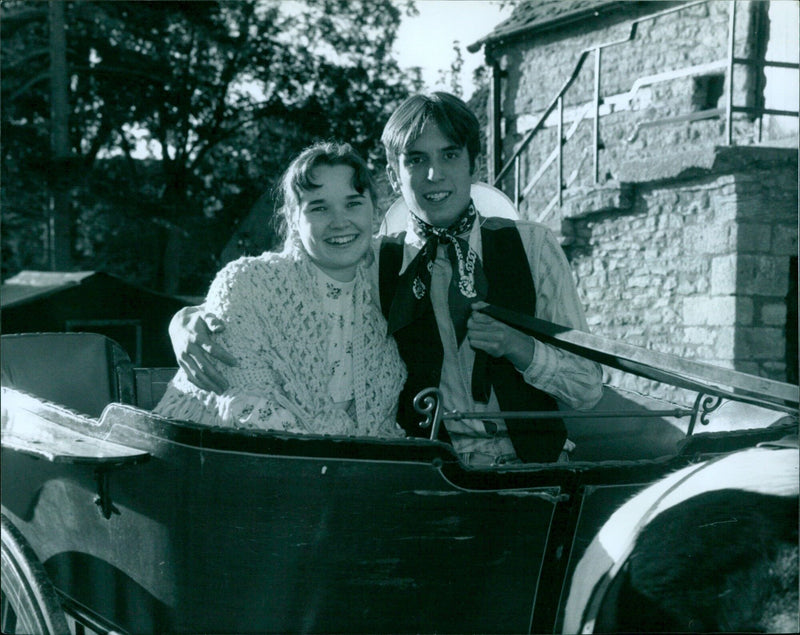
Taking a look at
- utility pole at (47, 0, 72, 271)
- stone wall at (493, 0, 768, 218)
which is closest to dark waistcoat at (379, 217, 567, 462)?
stone wall at (493, 0, 768, 218)

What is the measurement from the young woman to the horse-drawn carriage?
1.05 feet

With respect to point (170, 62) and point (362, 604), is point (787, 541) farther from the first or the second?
point (170, 62)

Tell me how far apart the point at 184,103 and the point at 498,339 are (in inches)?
521

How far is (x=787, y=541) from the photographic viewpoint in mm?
1955

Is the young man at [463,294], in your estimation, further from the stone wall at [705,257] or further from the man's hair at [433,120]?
the stone wall at [705,257]

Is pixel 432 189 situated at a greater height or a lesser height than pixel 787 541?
greater

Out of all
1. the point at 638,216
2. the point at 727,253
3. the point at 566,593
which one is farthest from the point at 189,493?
the point at 638,216

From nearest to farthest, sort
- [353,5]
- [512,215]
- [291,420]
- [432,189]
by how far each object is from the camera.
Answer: [291,420], [432,189], [512,215], [353,5]

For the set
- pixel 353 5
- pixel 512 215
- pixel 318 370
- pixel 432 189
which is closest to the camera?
pixel 318 370

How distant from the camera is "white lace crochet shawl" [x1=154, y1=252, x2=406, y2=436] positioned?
2.18 meters

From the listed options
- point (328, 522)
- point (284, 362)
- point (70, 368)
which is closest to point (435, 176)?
point (284, 362)

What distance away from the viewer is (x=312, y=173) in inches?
94.4

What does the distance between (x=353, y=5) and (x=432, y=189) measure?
12.2 metres

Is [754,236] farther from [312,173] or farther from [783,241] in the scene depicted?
[312,173]
